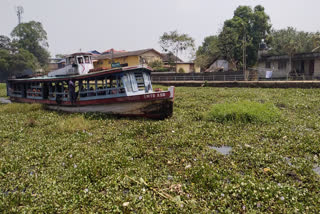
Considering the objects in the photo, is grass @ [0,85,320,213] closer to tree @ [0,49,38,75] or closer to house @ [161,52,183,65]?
house @ [161,52,183,65]

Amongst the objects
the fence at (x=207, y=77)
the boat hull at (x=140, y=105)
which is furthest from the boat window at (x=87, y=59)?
the fence at (x=207, y=77)

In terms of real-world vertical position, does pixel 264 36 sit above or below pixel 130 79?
above

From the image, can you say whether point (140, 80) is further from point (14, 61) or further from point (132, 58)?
point (14, 61)

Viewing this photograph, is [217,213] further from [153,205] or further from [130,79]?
[130,79]

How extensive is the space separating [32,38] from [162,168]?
71.5 metres

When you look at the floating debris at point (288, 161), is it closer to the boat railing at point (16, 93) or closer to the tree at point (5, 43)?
the boat railing at point (16, 93)

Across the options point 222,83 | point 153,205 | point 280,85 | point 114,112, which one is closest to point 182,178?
point 153,205

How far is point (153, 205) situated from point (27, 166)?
3.76 m

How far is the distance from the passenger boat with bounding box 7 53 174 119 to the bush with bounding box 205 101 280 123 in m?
2.15

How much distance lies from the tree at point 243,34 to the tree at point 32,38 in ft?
164

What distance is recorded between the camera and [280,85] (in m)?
21.2

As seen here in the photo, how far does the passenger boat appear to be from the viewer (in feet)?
35.9

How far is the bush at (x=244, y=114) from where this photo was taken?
9727 mm

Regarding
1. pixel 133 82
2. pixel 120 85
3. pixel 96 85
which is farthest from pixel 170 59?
pixel 133 82
